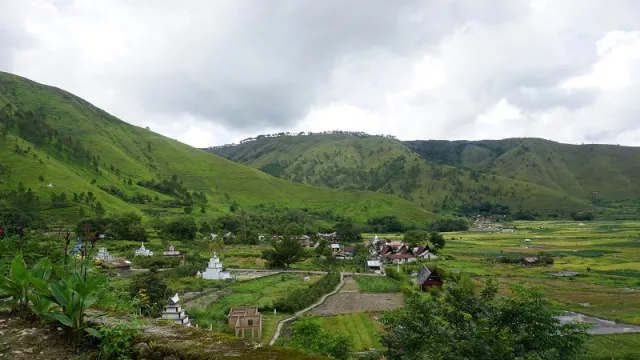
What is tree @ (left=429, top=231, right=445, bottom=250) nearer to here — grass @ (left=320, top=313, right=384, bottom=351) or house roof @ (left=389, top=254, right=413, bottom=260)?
house roof @ (left=389, top=254, right=413, bottom=260)

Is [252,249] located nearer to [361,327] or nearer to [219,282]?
[219,282]

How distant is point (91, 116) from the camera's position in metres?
176

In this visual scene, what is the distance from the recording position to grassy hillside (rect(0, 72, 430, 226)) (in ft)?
286

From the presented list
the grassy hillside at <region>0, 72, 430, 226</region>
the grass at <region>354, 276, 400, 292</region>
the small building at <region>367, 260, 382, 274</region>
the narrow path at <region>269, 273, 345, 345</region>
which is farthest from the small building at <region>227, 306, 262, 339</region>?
the grassy hillside at <region>0, 72, 430, 226</region>

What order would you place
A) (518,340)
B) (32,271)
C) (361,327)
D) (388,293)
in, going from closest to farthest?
1. (32,271)
2. (518,340)
3. (361,327)
4. (388,293)

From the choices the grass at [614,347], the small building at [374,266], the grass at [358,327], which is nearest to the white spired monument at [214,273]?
the grass at [358,327]

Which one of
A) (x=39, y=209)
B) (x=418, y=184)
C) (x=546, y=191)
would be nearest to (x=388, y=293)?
(x=39, y=209)

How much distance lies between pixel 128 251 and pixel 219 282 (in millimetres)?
25425

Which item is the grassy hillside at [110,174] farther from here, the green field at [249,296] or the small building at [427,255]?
the small building at [427,255]

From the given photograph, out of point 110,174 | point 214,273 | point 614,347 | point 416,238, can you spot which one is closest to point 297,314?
point 214,273

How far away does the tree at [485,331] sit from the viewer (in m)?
9.76

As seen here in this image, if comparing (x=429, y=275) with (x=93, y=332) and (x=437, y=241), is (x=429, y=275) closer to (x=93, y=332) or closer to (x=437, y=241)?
(x=437, y=241)

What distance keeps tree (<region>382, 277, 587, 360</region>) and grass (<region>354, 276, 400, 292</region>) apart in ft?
100

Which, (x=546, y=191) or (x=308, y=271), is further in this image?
(x=546, y=191)
